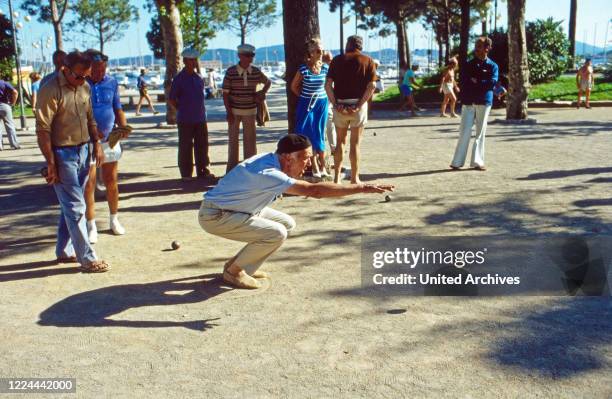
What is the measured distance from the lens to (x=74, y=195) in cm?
570

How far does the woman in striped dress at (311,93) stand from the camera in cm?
887

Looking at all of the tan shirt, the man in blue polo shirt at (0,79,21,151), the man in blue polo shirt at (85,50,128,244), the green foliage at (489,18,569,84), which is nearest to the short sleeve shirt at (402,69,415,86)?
the green foliage at (489,18,569,84)

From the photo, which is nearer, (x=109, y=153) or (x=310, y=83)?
(x=109, y=153)

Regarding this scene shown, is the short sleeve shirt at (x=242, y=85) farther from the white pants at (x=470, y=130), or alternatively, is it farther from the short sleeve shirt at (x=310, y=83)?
the white pants at (x=470, y=130)

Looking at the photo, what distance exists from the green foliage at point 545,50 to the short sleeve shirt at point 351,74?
18.6 metres

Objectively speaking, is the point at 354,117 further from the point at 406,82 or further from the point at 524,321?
the point at 406,82

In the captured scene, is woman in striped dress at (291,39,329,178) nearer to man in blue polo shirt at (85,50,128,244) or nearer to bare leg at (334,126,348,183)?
bare leg at (334,126,348,183)

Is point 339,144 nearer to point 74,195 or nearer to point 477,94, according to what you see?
point 477,94

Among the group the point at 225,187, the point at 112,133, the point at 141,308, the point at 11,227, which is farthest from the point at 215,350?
the point at 11,227

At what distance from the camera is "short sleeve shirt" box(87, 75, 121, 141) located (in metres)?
6.84

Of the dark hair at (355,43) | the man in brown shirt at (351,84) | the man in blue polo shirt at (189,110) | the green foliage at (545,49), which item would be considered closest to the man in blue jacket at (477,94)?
the man in brown shirt at (351,84)

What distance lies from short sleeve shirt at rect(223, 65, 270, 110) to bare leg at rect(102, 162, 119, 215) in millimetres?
2931

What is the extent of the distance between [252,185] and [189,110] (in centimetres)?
507

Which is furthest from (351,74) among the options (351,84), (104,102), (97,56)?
(97,56)
